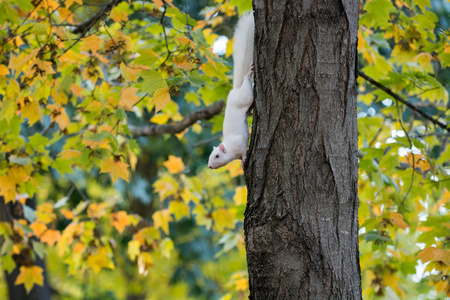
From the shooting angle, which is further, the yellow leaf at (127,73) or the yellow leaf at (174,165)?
the yellow leaf at (174,165)

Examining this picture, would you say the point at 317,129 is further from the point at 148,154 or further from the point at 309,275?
the point at 148,154

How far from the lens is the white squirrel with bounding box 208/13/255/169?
219 centimetres

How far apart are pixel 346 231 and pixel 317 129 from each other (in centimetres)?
36

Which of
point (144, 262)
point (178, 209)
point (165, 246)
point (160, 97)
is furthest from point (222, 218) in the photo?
point (160, 97)

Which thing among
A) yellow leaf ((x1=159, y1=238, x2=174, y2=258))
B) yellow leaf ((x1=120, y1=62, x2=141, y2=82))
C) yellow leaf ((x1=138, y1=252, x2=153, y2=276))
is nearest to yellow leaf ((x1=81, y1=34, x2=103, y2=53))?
yellow leaf ((x1=120, y1=62, x2=141, y2=82))

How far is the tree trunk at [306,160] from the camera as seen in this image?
1.45m

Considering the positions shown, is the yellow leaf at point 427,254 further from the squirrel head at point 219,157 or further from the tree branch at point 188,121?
the tree branch at point 188,121

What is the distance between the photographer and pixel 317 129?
1501mm

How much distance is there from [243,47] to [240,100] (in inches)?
11.3

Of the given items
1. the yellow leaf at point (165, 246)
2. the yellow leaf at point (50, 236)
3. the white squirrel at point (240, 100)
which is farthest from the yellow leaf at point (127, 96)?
the yellow leaf at point (50, 236)

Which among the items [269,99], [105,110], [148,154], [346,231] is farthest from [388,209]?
[148,154]

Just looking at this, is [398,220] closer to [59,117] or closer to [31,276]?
[59,117]

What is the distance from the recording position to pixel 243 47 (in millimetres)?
2240

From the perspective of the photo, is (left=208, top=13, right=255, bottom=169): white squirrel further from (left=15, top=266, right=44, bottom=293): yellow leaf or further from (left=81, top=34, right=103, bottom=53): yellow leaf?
(left=15, top=266, right=44, bottom=293): yellow leaf
